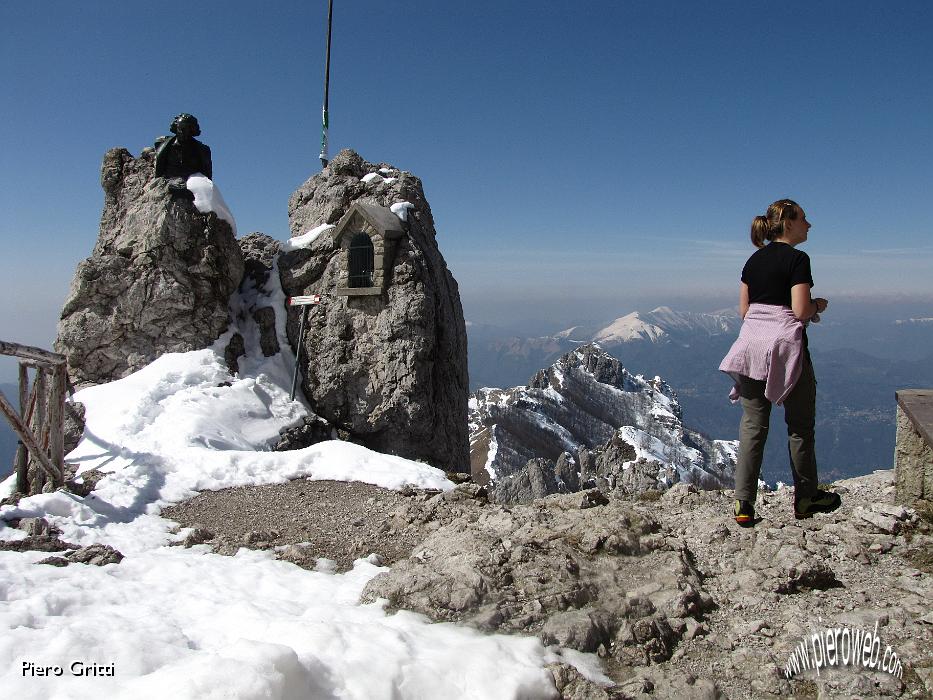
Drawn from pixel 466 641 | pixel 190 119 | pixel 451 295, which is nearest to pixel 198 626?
pixel 466 641

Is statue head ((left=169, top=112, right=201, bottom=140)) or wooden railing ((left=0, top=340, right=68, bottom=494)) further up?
statue head ((left=169, top=112, right=201, bottom=140))

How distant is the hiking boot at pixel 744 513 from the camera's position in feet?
22.1

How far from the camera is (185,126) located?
19.9 meters

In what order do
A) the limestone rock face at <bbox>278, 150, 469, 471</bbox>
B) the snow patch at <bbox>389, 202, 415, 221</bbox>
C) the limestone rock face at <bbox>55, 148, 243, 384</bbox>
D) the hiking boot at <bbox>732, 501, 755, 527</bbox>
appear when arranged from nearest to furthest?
the hiking boot at <bbox>732, 501, 755, 527</bbox> → the limestone rock face at <bbox>55, 148, 243, 384</bbox> → the limestone rock face at <bbox>278, 150, 469, 471</bbox> → the snow patch at <bbox>389, 202, 415, 221</bbox>

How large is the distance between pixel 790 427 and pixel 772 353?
99 centimetres

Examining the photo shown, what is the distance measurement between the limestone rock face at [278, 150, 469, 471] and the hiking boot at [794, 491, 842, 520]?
526 inches

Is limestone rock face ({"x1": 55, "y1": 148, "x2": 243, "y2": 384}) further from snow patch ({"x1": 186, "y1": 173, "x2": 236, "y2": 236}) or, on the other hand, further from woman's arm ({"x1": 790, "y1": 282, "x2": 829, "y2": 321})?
woman's arm ({"x1": 790, "y1": 282, "x2": 829, "y2": 321})

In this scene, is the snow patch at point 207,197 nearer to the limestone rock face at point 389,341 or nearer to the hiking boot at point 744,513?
the limestone rock face at point 389,341

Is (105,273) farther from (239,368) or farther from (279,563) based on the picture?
(279,563)

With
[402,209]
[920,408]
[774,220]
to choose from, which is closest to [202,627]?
[774,220]

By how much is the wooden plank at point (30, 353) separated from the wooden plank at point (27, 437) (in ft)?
2.77

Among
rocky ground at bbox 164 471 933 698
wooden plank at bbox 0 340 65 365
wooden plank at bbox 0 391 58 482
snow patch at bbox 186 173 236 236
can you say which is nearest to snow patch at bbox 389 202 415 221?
snow patch at bbox 186 173 236 236

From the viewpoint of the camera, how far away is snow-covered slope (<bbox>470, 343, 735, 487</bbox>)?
298ft

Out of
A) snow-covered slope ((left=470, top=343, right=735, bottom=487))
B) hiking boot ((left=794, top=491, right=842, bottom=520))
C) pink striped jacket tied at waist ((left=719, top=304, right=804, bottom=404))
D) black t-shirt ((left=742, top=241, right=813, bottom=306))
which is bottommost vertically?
snow-covered slope ((left=470, top=343, right=735, bottom=487))
